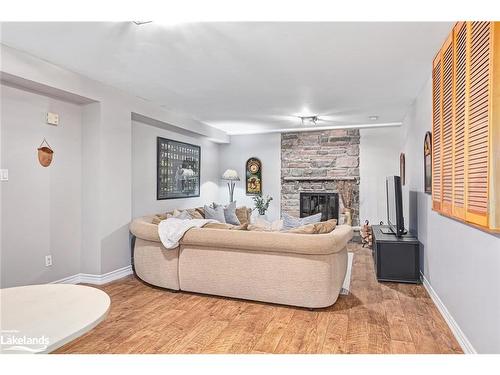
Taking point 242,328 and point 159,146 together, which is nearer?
point 242,328

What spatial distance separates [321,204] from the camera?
24.3ft

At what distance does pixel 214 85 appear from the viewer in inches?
162

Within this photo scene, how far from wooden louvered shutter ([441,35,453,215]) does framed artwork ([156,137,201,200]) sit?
425 centimetres

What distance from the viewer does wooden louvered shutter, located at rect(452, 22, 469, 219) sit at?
2.22 m

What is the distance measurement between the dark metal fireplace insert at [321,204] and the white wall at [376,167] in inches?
21.2

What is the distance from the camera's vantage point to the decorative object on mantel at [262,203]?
758 cm

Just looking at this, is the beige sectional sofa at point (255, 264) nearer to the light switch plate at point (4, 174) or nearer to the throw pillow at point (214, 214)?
the light switch plate at point (4, 174)

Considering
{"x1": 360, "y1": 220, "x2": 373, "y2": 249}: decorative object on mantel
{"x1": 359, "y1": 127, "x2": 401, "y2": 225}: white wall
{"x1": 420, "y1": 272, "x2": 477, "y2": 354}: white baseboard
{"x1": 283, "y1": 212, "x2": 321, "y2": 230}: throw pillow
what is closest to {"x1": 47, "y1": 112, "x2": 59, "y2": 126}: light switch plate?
{"x1": 283, "y1": 212, "x2": 321, "y2": 230}: throw pillow

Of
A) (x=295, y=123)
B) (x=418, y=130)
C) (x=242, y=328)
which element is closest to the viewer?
(x=242, y=328)

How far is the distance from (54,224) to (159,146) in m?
2.25

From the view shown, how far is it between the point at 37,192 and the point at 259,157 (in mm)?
5035

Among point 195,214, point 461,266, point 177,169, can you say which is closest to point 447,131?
point 461,266
